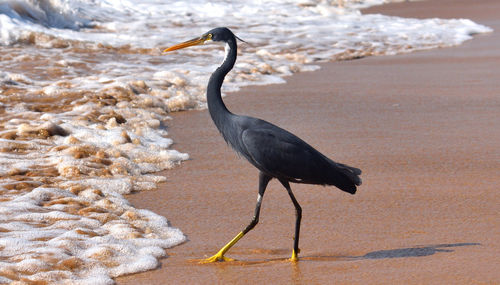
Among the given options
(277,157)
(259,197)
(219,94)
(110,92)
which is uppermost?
(219,94)

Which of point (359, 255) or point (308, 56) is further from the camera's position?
point (308, 56)

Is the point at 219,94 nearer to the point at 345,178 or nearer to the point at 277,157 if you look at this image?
the point at 277,157

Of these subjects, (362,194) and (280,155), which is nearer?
(280,155)

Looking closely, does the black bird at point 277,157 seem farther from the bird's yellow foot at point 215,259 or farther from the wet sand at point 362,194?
the wet sand at point 362,194

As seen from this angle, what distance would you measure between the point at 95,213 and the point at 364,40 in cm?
877

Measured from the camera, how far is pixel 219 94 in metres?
4.19

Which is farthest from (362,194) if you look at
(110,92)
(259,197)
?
(110,92)

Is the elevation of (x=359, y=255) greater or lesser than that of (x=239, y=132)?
lesser

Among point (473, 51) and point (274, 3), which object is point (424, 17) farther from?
point (473, 51)

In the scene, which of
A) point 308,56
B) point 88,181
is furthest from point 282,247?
point 308,56

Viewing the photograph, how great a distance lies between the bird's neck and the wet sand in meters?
0.74

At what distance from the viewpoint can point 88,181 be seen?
5.19m

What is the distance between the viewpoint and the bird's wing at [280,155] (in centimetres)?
387

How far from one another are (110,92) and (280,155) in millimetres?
4395
